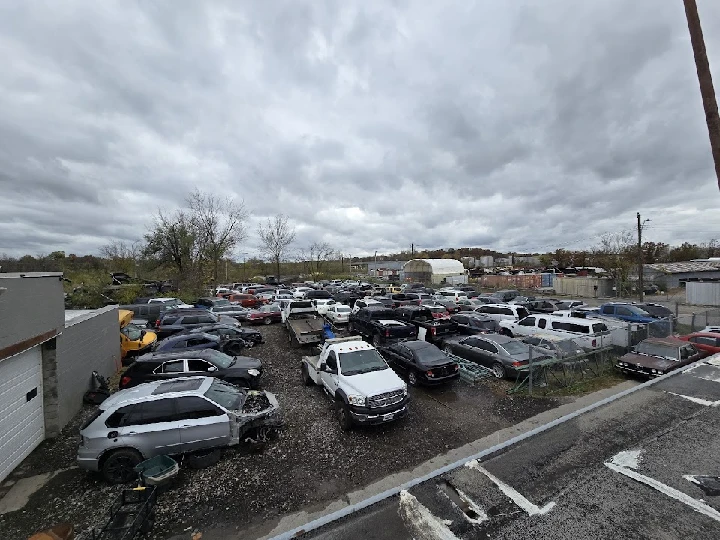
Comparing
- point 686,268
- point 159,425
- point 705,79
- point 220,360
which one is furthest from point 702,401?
point 686,268

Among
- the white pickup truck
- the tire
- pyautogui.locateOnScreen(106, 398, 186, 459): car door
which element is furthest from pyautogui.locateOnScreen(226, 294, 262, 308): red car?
pyautogui.locateOnScreen(106, 398, 186, 459): car door

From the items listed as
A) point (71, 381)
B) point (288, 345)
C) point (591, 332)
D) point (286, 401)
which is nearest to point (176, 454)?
point (286, 401)

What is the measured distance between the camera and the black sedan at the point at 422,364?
10.2 meters

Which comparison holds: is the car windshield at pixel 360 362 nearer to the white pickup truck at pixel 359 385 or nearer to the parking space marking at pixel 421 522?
the white pickup truck at pixel 359 385

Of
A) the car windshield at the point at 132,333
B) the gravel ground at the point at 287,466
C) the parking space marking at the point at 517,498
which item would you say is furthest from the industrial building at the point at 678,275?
the car windshield at the point at 132,333

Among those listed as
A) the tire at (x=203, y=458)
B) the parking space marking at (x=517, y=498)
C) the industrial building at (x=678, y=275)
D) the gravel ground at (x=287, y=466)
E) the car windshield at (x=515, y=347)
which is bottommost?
the gravel ground at (x=287, y=466)

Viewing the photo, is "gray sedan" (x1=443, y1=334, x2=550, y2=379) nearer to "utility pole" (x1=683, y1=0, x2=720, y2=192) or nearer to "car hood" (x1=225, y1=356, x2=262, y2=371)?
"car hood" (x1=225, y1=356, x2=262, y2=371)

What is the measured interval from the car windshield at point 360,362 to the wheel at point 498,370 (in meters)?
4.72

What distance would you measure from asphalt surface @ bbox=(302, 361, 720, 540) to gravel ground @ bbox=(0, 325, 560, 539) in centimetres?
174

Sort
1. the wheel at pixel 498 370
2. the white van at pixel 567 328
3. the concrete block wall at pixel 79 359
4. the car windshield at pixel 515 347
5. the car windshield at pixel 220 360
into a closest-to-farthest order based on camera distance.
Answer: the concrete block wall at pixel 79 359 → the car windshield at pixel 220 360 → the wheel at pixel 498 370 → the car windshield at pixel 515 347 → the white van at pixel 567 328

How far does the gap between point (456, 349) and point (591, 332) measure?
5712 millimetres

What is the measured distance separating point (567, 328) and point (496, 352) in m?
4.92

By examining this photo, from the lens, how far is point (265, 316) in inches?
858

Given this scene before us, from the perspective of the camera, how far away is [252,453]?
7.21 meters
